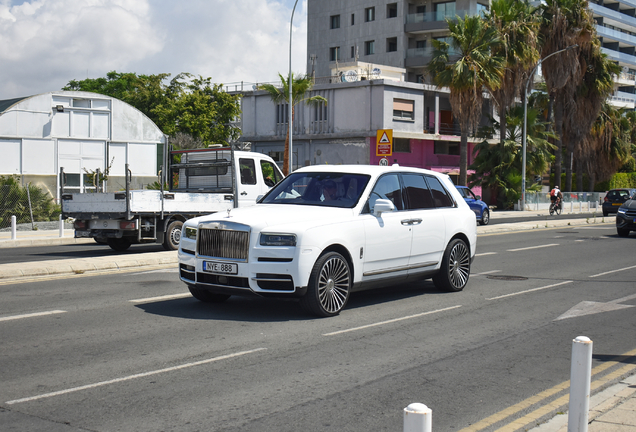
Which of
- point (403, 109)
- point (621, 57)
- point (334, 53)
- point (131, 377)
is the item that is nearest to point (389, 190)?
point (131, 377)

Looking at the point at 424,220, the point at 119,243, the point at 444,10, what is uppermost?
the point at 444,10

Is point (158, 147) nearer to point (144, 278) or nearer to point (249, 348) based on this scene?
point (144, 278)

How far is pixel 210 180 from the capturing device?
1850 centimetres

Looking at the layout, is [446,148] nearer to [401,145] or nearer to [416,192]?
[401,145]

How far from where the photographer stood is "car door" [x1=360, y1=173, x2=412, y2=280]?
933 centimetres

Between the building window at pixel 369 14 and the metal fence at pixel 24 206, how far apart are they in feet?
142

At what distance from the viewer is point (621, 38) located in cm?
8912

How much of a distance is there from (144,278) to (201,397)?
7369 mm

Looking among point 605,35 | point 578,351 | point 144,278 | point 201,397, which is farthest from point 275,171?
point 605,35

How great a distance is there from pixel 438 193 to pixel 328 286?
3.21 metres

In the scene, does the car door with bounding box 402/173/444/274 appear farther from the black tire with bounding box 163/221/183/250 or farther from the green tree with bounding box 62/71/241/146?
the green tree with bounding box 62/71/241/146

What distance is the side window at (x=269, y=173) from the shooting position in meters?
18.5

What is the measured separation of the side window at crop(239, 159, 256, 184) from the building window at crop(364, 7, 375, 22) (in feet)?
163

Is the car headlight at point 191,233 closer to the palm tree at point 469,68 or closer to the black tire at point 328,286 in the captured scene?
the black tire at point 328,286
